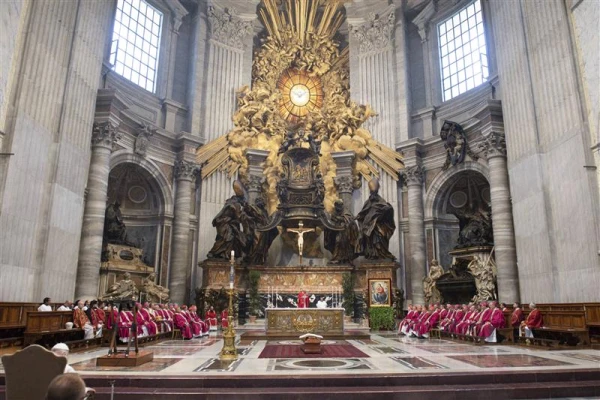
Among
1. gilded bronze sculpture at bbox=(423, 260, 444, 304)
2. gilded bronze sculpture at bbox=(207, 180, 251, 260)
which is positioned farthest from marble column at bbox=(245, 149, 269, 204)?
gilded bronze sculpture at bbox=(423, 260, 444, 304)

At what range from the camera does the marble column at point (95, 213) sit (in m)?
12.7

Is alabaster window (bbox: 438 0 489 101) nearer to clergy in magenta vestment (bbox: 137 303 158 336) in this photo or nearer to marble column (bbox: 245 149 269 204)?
marble column (bbox: 245 149 269 204)

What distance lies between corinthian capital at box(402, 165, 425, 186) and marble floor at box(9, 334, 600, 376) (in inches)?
358

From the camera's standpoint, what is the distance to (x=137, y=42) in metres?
17.7

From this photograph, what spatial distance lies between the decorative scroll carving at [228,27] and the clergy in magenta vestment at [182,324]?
39.9ft

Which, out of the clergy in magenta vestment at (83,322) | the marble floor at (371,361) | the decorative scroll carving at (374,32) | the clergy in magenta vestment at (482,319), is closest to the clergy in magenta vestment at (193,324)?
the marble floor at (371,361)

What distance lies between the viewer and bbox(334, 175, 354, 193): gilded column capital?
1875cm

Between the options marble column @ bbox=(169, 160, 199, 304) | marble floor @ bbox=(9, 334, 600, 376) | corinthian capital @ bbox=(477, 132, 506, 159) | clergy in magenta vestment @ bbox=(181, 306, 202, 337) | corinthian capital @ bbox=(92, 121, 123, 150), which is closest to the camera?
marble floor @ bbox=(9, 334, 600, 376)

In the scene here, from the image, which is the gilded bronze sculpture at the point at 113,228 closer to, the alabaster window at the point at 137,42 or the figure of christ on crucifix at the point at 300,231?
the alabaster window at the point at 137,42

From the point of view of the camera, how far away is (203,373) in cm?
603

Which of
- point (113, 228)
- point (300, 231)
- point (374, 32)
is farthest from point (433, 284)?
point (374, 32)

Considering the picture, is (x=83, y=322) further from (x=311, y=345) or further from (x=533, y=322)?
(x=533, y=322)

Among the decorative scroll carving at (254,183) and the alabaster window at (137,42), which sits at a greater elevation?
the alabaster window at (137,42)

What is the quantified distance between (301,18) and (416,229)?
36.1 ft
